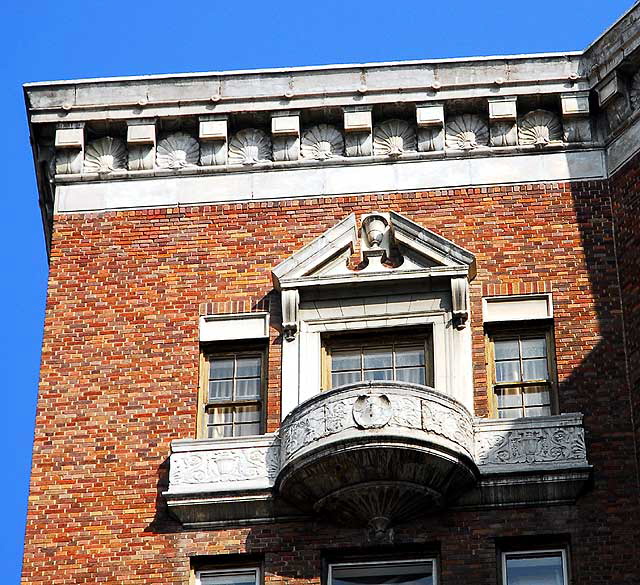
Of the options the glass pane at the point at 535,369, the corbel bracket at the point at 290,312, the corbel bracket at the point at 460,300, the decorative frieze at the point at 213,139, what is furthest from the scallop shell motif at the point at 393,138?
the glass pane at the point at 535,369

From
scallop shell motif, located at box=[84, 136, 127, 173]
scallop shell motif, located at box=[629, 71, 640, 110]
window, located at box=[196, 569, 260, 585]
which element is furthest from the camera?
scallop shell motif, located at box=[84, 136, 127, 173]

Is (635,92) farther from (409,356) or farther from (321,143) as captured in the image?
(409,356)

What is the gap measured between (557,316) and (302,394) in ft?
14.0

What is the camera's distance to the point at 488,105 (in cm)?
3766

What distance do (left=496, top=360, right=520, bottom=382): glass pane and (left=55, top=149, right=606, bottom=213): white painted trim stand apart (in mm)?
3538

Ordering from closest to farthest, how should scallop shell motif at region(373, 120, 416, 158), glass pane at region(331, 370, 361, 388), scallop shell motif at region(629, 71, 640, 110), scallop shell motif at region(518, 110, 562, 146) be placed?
glass pane at region(331, 370, 361, 388) → scallop shell motif at region(629, 71, 640, 110) → scallop shell motif at region(518, 110, 562, 146) → scallop shell motif at region(373, 120, 416, 158)

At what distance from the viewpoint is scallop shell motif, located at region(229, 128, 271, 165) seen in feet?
124

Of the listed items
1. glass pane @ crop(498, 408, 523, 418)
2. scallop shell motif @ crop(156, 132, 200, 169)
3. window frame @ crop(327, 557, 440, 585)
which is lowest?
window frame @ crop(327, 557, 440, 585)

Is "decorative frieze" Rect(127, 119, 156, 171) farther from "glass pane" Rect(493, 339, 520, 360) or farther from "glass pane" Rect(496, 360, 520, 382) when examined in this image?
"glass pane" Rect(496, 360, 520, 382)

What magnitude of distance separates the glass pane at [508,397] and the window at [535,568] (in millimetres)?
2713

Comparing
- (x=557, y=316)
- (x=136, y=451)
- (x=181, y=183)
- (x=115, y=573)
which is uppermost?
(x=181, y=183)

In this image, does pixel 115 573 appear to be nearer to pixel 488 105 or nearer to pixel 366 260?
pixel 366 260

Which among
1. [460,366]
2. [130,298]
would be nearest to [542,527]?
[460,366]

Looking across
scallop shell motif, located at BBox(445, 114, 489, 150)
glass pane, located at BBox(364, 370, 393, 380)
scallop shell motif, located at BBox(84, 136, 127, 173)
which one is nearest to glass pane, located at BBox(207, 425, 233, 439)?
glass pane, located at BBox(364, 370, 393, 380)
